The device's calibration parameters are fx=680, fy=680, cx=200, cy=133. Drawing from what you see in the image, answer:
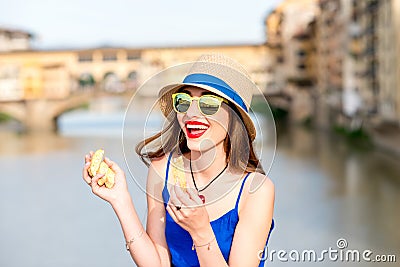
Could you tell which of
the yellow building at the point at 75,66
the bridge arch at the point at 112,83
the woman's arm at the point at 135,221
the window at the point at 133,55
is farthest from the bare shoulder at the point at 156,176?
the window at the point at 133,55

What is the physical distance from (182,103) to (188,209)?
0.11 metres

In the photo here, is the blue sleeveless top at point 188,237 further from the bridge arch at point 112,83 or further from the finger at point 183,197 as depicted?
the bridge arch at point 112,83

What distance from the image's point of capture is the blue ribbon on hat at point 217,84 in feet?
2.08

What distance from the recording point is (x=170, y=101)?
698 mm

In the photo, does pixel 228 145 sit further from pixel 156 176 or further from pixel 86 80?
pixel 86 80

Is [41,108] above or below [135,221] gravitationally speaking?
above

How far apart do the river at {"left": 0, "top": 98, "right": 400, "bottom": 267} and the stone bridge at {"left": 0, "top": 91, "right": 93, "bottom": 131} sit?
280 inches

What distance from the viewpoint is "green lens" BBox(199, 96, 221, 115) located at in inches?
24.6

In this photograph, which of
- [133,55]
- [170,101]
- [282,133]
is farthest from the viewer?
[133,55]

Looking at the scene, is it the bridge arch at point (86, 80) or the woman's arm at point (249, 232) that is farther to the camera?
the bridge arch at point (86, 80)

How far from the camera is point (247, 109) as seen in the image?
651 mm

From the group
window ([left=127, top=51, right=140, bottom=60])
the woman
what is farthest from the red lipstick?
window ([left=127, top=51, right=140, bottom=60])

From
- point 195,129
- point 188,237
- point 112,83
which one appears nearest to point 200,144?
point 195,129

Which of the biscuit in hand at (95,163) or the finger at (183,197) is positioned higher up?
the biscuit in hand at (95,163)
